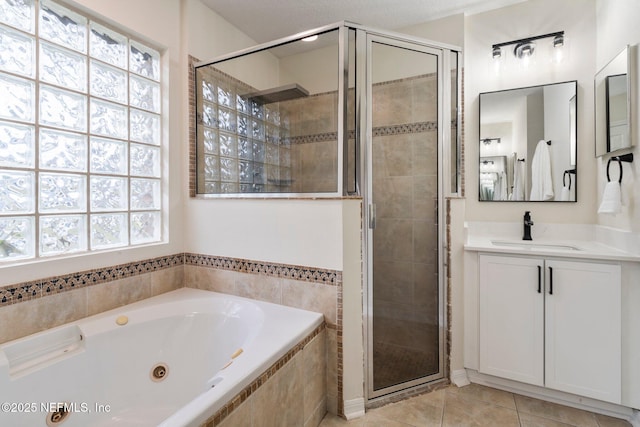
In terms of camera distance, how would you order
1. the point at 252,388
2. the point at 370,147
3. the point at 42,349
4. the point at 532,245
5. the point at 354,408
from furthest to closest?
the point at 532,245 < the point at 370,147 < the point at 354,408 < the point at 42,349 < the point at 252,388

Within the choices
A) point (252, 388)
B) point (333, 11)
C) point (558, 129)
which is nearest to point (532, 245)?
point (558, 129)


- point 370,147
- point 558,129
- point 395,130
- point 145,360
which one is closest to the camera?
point 145,360

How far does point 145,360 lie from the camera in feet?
5.03

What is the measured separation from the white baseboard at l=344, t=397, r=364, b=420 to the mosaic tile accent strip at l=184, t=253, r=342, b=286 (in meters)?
0.66

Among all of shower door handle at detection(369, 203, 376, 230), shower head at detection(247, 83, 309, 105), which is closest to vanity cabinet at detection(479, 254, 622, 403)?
shower door handle at detection(369, 203, 376, 230)

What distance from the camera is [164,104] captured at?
2.00 meters

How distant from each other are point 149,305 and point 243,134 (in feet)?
4.05

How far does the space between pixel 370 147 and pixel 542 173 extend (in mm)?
1358

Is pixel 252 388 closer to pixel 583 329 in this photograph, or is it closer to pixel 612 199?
pixel 583 329

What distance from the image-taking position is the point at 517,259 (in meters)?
1.76

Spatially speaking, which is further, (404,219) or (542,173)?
(542,173)

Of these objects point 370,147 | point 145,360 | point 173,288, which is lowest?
point 145,360

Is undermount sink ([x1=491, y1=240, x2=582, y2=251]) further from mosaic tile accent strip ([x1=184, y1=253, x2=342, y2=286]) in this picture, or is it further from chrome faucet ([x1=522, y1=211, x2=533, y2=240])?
mosaic tile accent strip ([x1=184, y1=253, x2=342, y2=286])

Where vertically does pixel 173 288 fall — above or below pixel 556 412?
above
